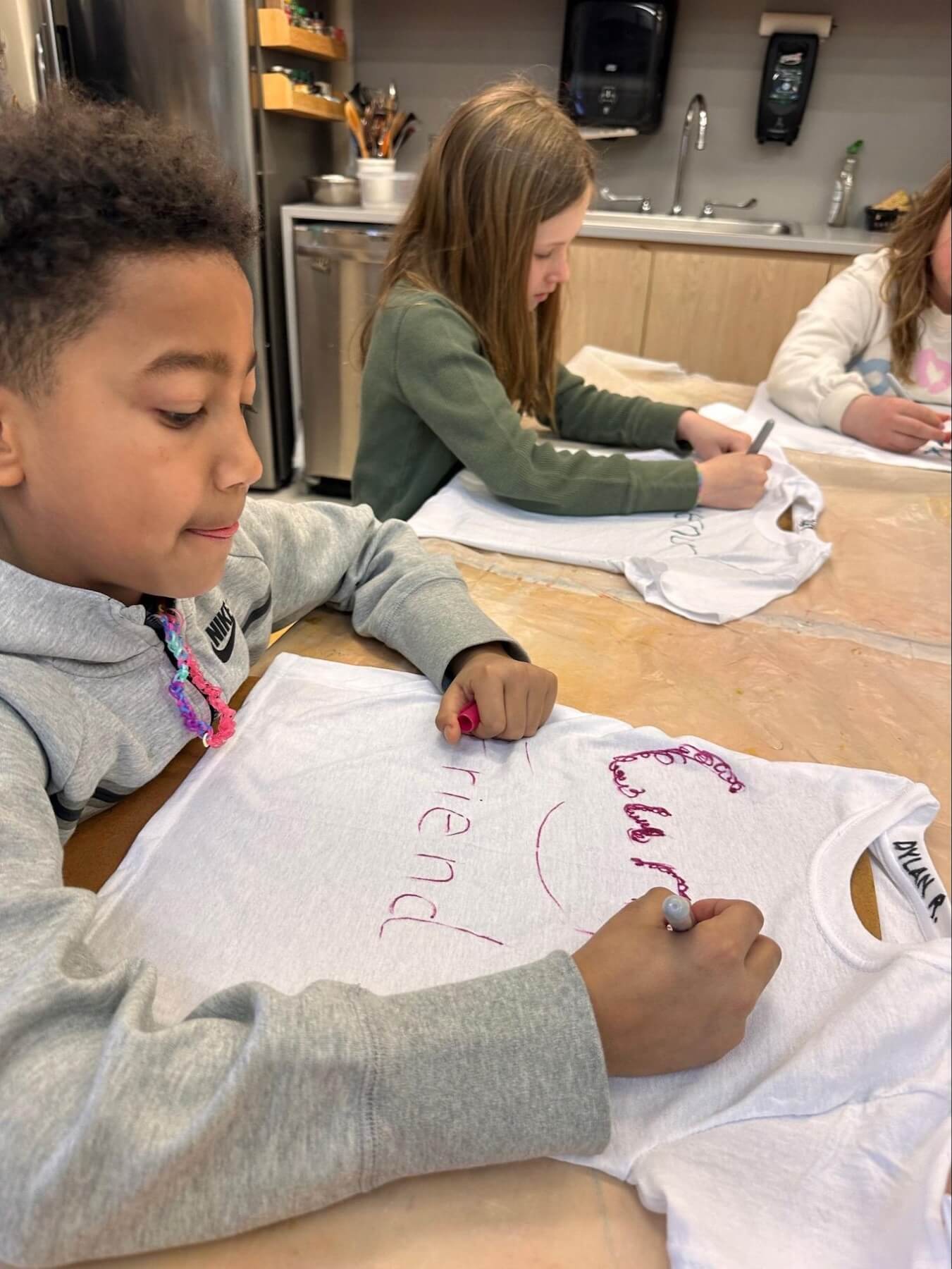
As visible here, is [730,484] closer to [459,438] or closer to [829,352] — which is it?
[459,438]

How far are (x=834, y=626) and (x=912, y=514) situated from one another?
1.18 ft

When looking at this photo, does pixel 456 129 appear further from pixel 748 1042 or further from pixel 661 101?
pixel 661 101

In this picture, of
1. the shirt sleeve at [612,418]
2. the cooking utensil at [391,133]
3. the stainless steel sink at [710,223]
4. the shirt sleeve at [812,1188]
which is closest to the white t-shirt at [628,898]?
the shirt sleeve at [812,1188]

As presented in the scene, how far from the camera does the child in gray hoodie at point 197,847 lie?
1.14 feet

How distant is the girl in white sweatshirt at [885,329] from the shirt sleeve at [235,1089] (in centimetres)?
129

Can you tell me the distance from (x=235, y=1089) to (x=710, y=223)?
286 cm

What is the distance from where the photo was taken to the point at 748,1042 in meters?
0.43

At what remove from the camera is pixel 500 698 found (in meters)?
0.65

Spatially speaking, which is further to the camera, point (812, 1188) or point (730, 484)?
point (730, 484)

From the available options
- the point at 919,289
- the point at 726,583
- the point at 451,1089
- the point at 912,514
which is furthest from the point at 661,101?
the point at 451,1089

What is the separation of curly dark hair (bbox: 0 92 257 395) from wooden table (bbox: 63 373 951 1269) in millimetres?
301

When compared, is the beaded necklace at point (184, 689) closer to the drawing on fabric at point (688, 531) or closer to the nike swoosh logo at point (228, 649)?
the nike swoosh logo at point (228, 649)

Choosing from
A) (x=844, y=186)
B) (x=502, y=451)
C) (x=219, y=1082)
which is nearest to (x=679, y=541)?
(x=502, y=451)

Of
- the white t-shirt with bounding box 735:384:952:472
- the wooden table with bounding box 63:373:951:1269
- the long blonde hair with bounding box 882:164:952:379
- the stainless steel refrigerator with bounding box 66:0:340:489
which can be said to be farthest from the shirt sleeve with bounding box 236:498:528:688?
the stainless steel refrigerator with bounding box 66:0:340:489
